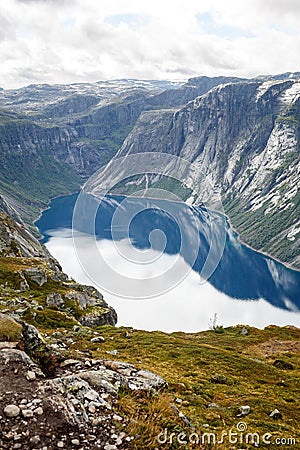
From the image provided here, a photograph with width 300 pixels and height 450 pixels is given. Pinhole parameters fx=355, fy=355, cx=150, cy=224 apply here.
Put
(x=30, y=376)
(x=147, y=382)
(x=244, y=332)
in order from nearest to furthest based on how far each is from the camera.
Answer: (x=30, y=376) → (x=147, y=382) → (x=244, y=332)

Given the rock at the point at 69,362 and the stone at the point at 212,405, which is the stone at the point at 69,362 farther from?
the stone at the point at 212,405

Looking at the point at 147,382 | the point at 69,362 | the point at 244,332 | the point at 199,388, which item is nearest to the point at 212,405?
the point at 199,388

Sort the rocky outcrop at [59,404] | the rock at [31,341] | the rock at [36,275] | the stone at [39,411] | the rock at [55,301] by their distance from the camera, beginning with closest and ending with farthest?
1. the rocky outcrop at [59,404]
2. the stone at [39,411]
3. the rock at [31,341]
4. the rock at [55,301]
5. the rock at [36,275]

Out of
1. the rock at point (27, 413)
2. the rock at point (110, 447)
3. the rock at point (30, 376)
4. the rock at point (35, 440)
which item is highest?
the rock at point (30, 376)

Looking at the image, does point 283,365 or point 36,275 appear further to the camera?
point 36,275

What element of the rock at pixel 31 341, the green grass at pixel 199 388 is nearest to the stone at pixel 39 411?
the green grass at pixel 199 388

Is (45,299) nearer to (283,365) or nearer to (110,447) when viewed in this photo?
(283,365)
